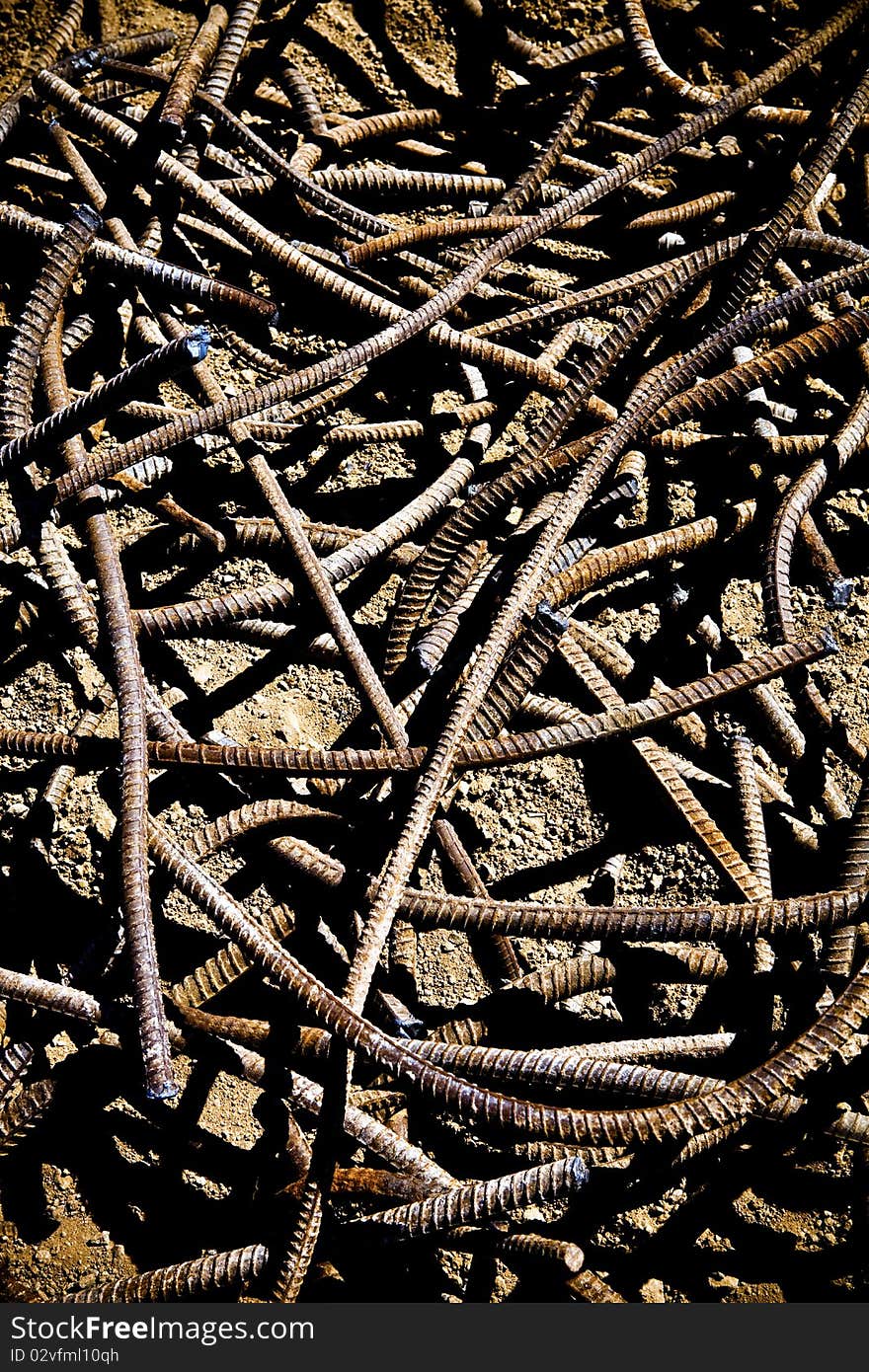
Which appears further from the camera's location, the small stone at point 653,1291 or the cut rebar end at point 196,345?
the small stone at point 653,1291

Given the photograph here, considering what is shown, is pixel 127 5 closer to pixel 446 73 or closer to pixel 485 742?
pixel 446 73
